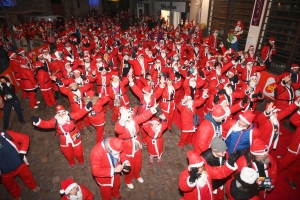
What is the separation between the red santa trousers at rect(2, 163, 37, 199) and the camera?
13.5 feet

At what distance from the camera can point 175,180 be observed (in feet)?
16.5

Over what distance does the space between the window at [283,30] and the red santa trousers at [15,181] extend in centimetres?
1233

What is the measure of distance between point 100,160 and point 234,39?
1199 centimetres

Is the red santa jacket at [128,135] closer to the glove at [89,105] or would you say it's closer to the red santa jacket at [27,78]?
the glove at [89,105]

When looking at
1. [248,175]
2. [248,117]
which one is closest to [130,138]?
[248,175]

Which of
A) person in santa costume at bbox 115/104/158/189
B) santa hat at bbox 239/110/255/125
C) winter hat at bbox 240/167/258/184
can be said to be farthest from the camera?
person in santa costume at bbox 115/104/158/189

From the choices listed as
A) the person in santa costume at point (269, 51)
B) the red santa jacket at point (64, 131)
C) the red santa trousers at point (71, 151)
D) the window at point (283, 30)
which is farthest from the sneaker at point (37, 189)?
the window at point (283, 30)

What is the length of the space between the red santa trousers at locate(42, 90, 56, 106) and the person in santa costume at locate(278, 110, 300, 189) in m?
8.59

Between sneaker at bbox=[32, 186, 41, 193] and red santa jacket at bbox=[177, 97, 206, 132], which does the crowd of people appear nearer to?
red santa jacket at bbox=[177, 97, 206, 132]

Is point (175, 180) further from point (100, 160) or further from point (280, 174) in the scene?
point (280, 174)

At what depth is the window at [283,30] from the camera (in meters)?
9.86

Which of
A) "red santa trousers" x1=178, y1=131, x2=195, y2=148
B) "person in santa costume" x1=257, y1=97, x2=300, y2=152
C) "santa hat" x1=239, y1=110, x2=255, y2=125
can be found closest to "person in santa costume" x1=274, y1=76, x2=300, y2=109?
"person in santa costume" x1=257, y1=97, x2=300, y2=152

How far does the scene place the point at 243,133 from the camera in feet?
13.3

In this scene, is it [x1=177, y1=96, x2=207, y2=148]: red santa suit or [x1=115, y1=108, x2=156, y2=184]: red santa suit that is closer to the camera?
[x1=115, y1=108, x2=156, y2=184]: red santa suit
